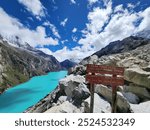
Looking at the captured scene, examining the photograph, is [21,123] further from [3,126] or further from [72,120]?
[72,120]

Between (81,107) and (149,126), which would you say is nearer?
(149,126)

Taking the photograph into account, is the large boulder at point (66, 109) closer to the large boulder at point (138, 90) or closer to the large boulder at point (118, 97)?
the large boulder at point (118, 97)

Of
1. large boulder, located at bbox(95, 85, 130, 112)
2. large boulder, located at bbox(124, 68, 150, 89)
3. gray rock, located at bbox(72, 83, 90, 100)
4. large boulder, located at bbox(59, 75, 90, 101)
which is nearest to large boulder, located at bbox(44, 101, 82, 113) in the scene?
gray rock, located at bbox(72, 83, 90, 100)

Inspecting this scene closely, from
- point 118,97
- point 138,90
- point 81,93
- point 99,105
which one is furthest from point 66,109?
point 138,90

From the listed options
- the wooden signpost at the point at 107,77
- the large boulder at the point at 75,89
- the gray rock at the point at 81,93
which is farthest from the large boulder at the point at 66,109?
the wooden signpost at the point at 107,77

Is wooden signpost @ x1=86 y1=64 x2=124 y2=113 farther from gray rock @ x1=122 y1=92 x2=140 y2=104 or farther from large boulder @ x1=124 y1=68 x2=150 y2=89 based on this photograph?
large boulder @ x1=124 y1=68 x2=150 y2=89

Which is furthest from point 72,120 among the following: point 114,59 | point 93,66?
point 114,59
